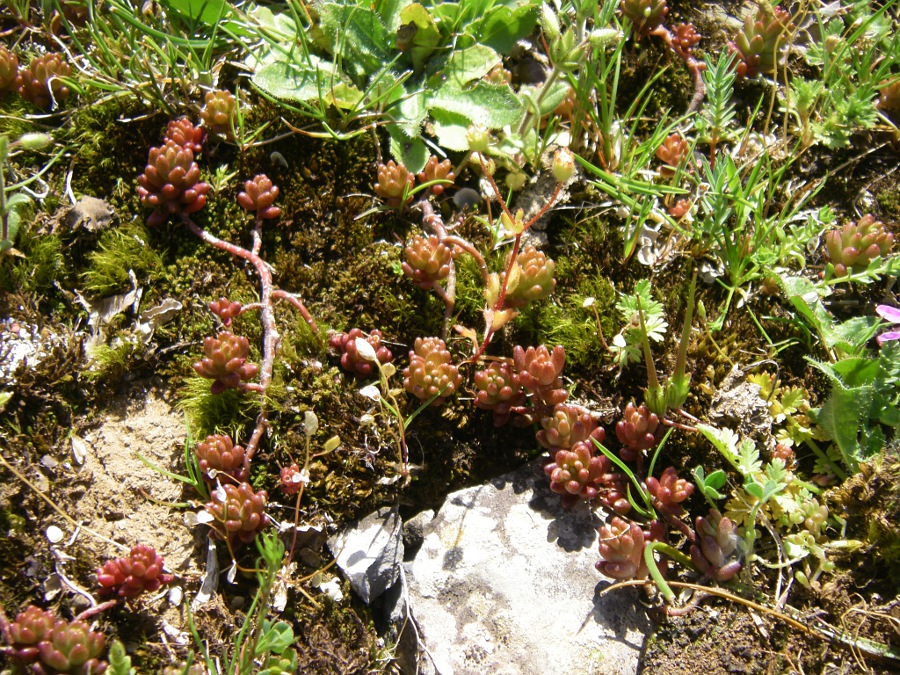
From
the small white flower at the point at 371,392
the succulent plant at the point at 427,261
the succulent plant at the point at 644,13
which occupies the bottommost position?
the small white flower at the point at 371,392

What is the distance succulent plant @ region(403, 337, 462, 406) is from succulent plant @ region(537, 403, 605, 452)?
0.42m

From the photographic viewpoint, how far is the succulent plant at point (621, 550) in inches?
95.8

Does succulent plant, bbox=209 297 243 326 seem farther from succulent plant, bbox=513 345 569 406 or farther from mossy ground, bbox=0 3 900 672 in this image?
succulent plant, bbox=513 345 569 406

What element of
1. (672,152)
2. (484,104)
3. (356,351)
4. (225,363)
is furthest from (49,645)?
(672,152)

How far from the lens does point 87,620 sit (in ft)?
7.97

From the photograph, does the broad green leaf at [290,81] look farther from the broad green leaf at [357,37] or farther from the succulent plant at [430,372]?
the succulent plant at [430,372]

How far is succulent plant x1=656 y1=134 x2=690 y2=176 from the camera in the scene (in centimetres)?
321

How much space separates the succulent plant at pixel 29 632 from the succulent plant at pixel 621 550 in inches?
77.2

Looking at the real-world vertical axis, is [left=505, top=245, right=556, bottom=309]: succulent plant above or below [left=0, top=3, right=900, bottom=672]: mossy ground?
above

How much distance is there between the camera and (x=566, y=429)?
266 cm

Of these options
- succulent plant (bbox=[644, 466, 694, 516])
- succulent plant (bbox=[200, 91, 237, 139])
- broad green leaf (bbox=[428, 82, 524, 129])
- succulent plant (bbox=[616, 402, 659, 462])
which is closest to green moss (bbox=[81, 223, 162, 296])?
succulent plant (bbox=[200, 91, 237, 139])

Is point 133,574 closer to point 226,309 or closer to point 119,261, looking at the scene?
point 226,309

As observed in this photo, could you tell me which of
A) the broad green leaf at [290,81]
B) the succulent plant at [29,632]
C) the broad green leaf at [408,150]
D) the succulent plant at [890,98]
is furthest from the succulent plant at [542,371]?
the succulent plant at [890,98]

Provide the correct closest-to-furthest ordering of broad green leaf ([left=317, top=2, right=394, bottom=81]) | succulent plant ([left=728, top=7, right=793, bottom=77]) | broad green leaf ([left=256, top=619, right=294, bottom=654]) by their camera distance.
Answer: broad green leaf ([left=256, top=619, right=294, bottom=654]) < broad green leaf ([left=317, top=2, right=394, bottom=81]) < succulent plant ([left=728, top=7, right=793, bottom=77])
